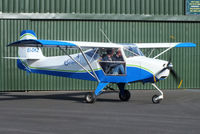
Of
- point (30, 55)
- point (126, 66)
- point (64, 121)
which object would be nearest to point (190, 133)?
point (64, 121)

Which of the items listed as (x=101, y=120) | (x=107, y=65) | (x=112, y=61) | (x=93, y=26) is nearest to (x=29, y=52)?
(x=107, y=65)

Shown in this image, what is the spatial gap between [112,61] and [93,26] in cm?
700

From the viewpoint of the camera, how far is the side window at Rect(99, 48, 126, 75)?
13.5 metres

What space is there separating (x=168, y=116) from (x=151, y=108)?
1.92 m

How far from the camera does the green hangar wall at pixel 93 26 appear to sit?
1964cm

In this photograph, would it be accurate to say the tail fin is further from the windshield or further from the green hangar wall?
the windshield

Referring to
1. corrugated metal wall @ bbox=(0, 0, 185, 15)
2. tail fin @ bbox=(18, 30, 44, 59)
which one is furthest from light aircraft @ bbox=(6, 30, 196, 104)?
corrugated metal wall @ bbox=(0, 0, 185, 15)

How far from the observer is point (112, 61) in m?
13.6

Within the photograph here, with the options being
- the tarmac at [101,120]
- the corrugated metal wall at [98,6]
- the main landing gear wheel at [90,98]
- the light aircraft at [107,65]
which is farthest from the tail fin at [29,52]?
the tarmac at [101,120]

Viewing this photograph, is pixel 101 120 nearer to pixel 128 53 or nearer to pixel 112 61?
pixel 112 61

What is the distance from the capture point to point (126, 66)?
13.4 meters

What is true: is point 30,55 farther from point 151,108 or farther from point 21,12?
point 151,108

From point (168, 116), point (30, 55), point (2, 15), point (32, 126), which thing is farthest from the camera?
point (2, 15)

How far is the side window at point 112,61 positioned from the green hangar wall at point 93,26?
20.7 feet
